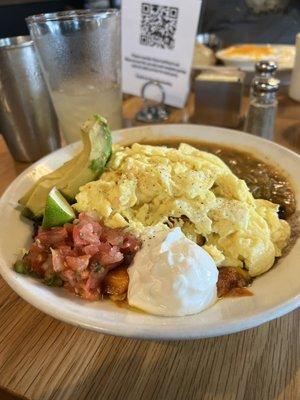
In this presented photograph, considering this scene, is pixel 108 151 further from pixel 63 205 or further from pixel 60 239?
pixel 60 239

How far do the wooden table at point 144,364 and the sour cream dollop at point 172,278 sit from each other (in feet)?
0.58

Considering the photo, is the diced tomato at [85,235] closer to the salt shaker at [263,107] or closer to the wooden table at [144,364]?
the wooden table at [144,364]

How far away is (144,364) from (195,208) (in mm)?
520

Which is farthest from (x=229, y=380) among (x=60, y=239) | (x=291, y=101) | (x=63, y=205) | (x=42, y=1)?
(x=42, y=1)

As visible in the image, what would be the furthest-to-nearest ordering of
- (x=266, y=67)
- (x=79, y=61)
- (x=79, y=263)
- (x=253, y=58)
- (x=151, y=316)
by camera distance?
(x=253, y=58), (x=266, y=67), (x=79, y=61), (x=79, y=263), (x=151, y=316)

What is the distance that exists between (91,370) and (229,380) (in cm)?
39

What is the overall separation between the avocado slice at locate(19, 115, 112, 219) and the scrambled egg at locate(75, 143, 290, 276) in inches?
2.1

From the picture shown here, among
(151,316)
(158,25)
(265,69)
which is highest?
(158,25)

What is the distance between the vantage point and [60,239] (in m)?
1.16

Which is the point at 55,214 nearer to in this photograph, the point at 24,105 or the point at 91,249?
the point at 91,249

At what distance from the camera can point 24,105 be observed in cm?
191

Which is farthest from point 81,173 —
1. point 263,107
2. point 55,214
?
point 263,107

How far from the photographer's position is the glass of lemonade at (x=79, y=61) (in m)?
1.75

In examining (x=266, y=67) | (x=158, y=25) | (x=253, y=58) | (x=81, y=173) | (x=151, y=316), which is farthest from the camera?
(x=253, y=58)
